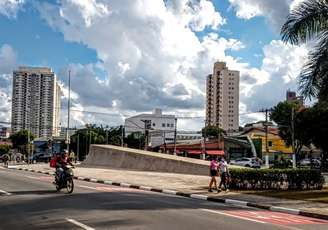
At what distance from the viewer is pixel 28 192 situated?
21391 millimetres

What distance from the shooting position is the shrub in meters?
26.7

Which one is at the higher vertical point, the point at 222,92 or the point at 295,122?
the point at 222,92

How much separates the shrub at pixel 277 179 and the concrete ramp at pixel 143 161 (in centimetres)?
1437

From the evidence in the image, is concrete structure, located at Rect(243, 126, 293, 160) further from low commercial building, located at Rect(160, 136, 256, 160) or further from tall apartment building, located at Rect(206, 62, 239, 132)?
tall apartment building, located at Rect(206, 62, 239, 132)

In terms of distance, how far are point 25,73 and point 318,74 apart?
67.2m

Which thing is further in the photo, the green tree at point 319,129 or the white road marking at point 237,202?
the green tree at point 319,129

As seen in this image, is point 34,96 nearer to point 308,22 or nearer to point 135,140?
point 135,140

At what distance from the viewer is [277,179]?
88.7 feet

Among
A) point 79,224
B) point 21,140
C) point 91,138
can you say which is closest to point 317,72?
point 79,224

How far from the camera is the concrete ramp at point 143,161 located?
4316 centimetres

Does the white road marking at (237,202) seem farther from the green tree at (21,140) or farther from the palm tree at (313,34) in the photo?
the green tree at (21,140)

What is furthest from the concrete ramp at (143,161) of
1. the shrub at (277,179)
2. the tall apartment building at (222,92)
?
the tall apartment building at (222,92)

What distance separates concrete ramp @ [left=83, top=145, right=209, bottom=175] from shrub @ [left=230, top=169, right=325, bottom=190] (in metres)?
14.4

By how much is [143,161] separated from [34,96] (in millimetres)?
40502
